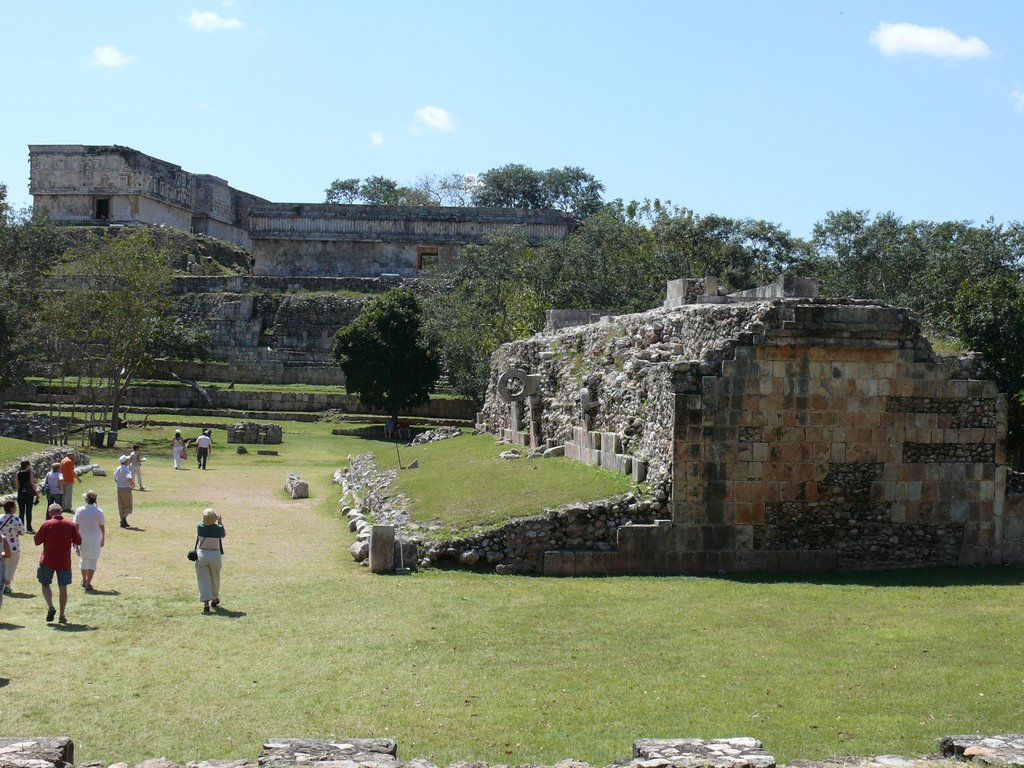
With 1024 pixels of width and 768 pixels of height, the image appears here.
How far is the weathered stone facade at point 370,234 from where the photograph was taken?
199 feet

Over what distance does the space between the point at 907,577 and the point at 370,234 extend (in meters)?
49.6

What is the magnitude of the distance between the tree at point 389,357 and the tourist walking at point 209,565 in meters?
30.5

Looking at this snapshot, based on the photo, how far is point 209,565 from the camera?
1169 cm

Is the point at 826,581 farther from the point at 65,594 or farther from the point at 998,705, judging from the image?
the point at 65,594

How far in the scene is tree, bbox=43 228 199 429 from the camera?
36688 mm

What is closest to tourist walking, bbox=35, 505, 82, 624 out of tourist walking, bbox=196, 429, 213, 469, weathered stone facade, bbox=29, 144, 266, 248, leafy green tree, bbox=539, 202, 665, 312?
tourist walking, bbox=196, 429, 213, 469

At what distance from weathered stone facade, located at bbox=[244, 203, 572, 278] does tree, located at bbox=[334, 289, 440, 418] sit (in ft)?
55.1

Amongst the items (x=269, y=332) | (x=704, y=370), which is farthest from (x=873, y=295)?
(x=704, y=370)

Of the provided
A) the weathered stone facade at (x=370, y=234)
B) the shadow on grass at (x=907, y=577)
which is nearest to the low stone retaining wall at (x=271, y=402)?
the weathered stone facade at (x=370, y=234)

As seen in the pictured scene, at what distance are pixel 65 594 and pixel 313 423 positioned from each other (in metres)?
33.3

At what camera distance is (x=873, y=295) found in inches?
1738

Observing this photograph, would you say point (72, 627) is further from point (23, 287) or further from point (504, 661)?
point (23, 287)

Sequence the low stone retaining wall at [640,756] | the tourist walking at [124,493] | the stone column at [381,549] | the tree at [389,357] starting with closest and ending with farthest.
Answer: the low stone retaining wall at [640,756] < the stone column at [381,549] < the tourist walking at [124,493] < the tree at [389,357]

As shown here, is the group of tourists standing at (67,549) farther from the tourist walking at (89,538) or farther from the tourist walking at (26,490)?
the tourist walking at (26,490)
